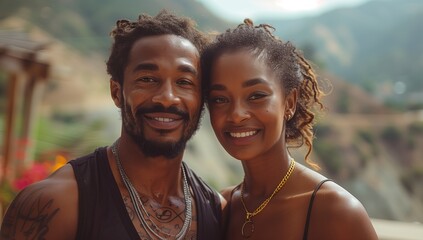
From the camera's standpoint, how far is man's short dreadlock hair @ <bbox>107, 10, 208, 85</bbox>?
2434 mm

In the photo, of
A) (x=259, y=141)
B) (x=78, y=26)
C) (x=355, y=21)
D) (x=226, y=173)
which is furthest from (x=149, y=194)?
(x=355, y=21)

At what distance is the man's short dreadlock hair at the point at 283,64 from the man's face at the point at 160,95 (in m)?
0.14

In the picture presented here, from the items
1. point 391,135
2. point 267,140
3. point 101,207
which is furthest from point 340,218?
point 391,135

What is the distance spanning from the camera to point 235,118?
229cm

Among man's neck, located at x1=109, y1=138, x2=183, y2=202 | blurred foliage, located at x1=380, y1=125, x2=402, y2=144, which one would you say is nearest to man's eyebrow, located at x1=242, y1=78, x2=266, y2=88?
man's neck, located at x1=109, y1=138, x2=183, y2=202

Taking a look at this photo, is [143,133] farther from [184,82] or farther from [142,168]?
[184,82]

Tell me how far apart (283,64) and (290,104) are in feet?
0.66

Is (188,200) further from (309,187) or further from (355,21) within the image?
(355,21)

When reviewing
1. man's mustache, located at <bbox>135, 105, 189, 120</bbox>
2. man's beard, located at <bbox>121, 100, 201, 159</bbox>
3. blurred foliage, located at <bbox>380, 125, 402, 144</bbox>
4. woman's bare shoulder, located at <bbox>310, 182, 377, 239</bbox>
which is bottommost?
blurred foliage, located at <bbox>380, 125, 402, 144</bbox>

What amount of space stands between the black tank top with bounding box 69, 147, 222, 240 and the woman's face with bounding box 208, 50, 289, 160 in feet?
1.38

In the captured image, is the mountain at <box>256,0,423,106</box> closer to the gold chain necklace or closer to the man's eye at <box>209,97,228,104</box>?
the gold chain necklace

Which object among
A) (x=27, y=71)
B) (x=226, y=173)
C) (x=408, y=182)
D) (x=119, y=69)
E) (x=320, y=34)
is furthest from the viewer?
(x=320, y=34)

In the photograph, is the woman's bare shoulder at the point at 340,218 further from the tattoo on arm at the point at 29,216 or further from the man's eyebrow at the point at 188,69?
the tattoo on arm at the point at 29,216

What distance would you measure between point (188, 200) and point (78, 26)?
40.5 metres
